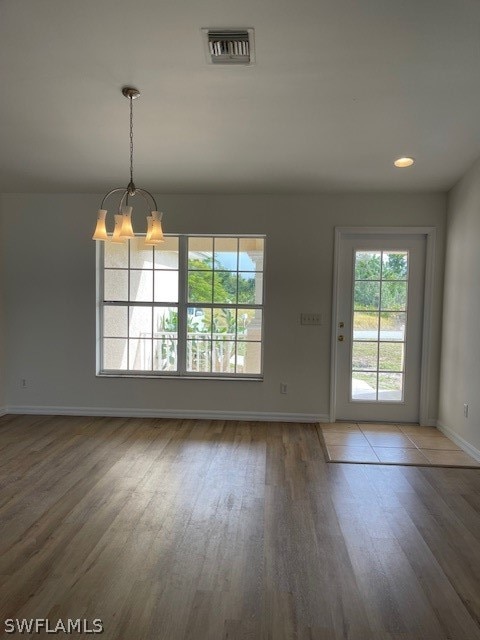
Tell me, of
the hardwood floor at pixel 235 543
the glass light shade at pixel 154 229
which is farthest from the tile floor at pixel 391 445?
the glass light shade at pixel 154 229

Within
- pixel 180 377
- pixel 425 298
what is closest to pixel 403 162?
pixel 425 298

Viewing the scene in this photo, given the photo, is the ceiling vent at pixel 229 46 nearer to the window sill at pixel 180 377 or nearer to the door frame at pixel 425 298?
the door frame at pixel 425 298

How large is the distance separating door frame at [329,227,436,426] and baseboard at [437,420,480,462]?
19 cm

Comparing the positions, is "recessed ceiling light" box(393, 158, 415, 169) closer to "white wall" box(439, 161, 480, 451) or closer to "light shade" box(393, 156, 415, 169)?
"light shade" box(393, 156, 415, 169)

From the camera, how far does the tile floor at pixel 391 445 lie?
3250mm

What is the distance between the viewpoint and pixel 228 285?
4332mm

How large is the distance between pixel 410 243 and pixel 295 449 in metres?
2.48

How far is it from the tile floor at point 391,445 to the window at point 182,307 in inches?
45.0

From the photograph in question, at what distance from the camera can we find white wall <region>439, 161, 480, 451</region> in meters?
3.40

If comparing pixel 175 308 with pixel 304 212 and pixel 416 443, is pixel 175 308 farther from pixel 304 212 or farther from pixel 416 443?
pixel 416 443

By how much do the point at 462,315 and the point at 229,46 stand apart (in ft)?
9.80

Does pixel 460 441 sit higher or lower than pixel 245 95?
lower

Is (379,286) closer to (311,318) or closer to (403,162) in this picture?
(311,318)

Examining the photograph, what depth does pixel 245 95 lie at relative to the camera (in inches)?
106
